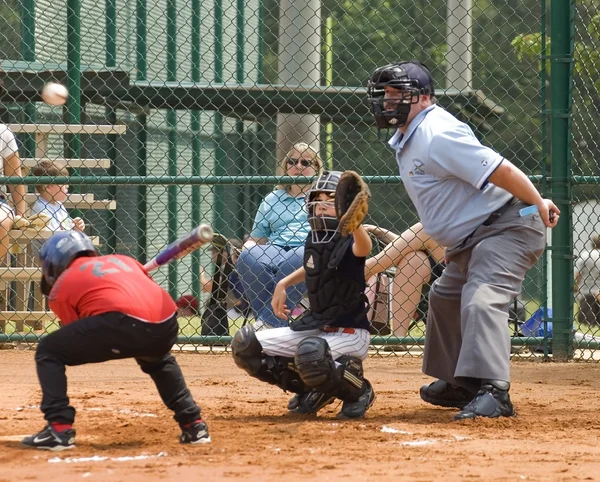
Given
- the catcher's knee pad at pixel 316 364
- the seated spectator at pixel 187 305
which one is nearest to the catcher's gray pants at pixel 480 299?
the catcher's knee pad at pixel 316 364

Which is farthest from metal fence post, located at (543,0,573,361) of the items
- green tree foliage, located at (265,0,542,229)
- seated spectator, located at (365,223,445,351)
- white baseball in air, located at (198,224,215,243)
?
green tree foliage, located at (265,0,542,229)

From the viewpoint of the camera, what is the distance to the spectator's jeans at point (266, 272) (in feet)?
24.4

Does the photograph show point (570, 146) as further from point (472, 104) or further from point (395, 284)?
point (472, 104)

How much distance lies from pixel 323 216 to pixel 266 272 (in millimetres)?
2646

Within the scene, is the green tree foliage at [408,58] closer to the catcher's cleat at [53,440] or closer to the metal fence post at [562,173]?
the metal fence post at [562,173]

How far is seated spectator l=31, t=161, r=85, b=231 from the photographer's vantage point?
26.4ft

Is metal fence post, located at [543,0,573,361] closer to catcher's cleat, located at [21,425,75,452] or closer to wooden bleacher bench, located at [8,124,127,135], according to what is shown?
wooden bleacher bench, located at [8,124,127,135]

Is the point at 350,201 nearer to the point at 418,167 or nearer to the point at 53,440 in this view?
the point at 418,167

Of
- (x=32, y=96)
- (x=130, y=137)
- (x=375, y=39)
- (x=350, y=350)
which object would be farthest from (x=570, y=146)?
(x=375, y=39)

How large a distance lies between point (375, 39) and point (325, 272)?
16.0 m

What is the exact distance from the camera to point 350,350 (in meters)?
4.79

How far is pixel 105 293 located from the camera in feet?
12.8

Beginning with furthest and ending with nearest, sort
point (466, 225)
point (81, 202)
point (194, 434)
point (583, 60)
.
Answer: point (81, 202) < point (583, 60) < point (466, 225) < point (194, 434)

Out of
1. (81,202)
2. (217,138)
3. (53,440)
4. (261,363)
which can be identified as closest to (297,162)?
(81,202)
